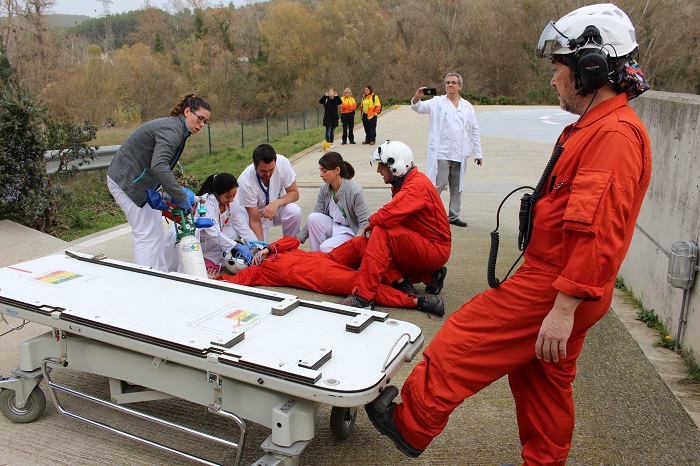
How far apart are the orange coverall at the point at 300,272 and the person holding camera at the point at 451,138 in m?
2.78

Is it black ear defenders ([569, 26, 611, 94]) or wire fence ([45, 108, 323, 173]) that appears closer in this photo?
black ear defenders ([569, 26, 611, 94])

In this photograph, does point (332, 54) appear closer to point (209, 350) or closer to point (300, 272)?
point (300, 272)

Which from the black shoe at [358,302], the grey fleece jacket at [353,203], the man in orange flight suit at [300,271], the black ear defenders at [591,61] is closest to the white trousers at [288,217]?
the grey fleece jacket at [353,203]

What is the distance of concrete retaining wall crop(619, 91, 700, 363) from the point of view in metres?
4.04

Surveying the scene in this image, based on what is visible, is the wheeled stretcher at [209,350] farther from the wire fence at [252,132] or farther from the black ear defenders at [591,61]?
the wire fence at [252,132]

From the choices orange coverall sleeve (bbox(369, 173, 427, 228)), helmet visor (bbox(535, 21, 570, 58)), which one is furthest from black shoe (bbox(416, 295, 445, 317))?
helmet visor (bbox(535, 21, 570, 58))

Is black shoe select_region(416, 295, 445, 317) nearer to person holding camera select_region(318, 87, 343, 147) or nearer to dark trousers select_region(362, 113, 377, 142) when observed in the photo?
dark trousers select_region(362, 113, 377, 142)

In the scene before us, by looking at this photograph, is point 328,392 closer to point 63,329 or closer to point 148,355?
point 148,355

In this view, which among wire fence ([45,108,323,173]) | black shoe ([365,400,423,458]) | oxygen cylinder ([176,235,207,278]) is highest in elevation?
oxygen cylinder ([176,235,207,278])

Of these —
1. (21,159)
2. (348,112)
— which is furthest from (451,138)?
(348,112)

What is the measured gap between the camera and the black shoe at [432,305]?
4.92 m

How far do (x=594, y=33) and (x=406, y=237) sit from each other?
283 centimetres

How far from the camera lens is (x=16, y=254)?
21.0 ft

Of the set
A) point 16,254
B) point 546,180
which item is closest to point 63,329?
point 546,180
